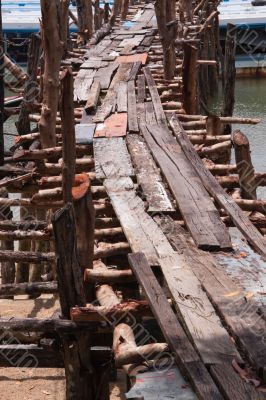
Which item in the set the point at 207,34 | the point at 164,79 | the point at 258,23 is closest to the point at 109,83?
the point at 164,79

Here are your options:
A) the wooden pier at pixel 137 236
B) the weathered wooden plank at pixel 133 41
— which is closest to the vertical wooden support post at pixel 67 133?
the wooden pier at pixel 137 236

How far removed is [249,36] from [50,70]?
69.4ft

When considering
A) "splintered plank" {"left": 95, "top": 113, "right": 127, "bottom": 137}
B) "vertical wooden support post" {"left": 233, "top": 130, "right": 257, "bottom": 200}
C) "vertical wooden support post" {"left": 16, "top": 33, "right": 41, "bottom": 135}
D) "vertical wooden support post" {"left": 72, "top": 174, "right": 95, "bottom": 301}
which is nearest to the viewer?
"vertical wooden support post" {"left": 72, "top": 174, "right": 95, "bottom": 301}

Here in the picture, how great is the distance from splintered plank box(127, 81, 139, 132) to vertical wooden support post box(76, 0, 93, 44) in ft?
19.3

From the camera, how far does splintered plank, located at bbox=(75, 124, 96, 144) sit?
25.7ft

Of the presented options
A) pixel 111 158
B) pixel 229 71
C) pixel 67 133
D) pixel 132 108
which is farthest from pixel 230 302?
pixel 229 71

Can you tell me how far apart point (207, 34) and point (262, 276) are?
16.0m

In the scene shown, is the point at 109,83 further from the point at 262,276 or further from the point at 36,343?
the point at 262,276

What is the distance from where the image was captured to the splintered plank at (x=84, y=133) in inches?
308

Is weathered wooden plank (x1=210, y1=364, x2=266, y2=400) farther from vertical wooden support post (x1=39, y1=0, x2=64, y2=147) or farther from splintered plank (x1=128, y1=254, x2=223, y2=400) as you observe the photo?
vertical wooden support post (x1=39, y1=0, x2=64, y2=147)

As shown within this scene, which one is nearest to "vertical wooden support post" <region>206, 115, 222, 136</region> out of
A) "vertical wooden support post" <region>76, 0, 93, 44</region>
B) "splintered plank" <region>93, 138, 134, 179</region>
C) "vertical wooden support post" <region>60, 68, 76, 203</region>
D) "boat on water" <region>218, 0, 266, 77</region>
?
"splintered plank" <region>93, 138, 134, 179</region>

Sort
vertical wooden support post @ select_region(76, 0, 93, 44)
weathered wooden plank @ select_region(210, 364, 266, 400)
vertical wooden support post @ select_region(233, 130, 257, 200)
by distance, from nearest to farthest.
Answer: weathered wooden plank @ select_region(210, 364, 266, 400)
vertical wooden support post @ select_region(233, 130, 257, 200)
vertical wooden support post @ select_region(76, 0, 93, 44)

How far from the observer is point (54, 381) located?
781 cm

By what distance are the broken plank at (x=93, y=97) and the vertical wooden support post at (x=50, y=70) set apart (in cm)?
88
